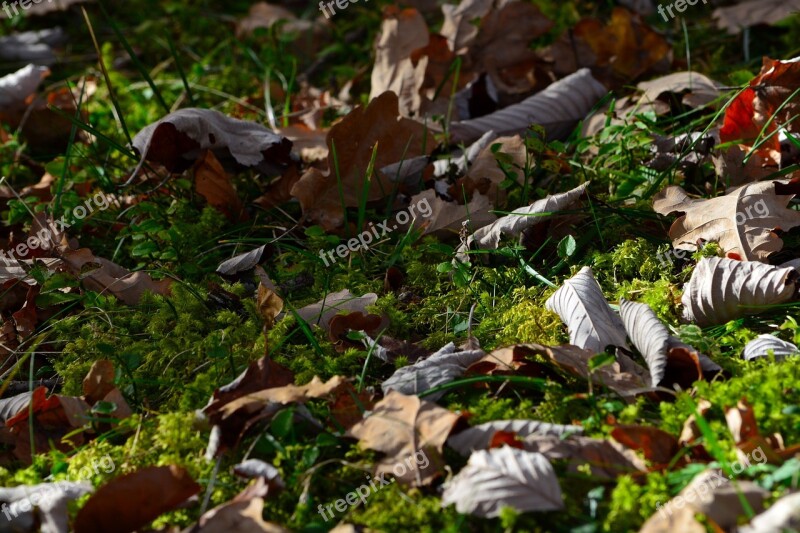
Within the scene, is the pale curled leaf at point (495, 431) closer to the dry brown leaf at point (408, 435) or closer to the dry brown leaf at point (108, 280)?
the dry brown leaf at point (408, 435)

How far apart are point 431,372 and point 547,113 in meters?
1.82

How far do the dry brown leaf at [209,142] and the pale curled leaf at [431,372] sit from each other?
4.49 ft

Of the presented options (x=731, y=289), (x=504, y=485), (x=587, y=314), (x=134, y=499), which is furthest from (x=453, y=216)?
(x=134, y=499)

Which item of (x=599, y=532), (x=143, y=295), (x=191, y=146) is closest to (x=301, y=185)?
(x=191, y=146)

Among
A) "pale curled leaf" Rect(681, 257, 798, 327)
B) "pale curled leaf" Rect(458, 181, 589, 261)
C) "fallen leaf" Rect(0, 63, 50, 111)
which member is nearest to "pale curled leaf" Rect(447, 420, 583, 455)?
"pale curled leaf" Rect(681, 257, 798, 327)

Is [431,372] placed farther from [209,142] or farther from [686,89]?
[686,89]

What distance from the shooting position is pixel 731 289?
2316mm

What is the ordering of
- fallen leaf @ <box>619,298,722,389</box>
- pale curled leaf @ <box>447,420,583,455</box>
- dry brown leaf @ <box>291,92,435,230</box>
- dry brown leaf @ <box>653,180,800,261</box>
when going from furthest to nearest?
dry brown leaf @ <box>291,92,435,230</box> → dry brown leaf @ <box>653,180,800,261</box> → fallen leaf @ <box>619,298,722,389</box> → pale curled leaf @ <box>447,420,583,455</box>

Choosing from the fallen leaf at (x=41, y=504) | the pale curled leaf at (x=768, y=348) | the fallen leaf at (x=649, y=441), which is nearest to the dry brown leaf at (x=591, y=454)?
the fallen leaf at (x=649, y=441)

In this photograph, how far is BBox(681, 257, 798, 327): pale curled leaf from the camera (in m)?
2.27

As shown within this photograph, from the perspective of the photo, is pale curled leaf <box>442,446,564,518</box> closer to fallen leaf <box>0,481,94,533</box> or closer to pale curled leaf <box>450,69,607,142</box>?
fallen leaf <box>0,481,94,533</box>

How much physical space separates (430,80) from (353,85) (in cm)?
55

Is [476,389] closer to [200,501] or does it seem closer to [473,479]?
[473,479]

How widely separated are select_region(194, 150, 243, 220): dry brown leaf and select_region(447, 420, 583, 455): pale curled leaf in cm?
166
